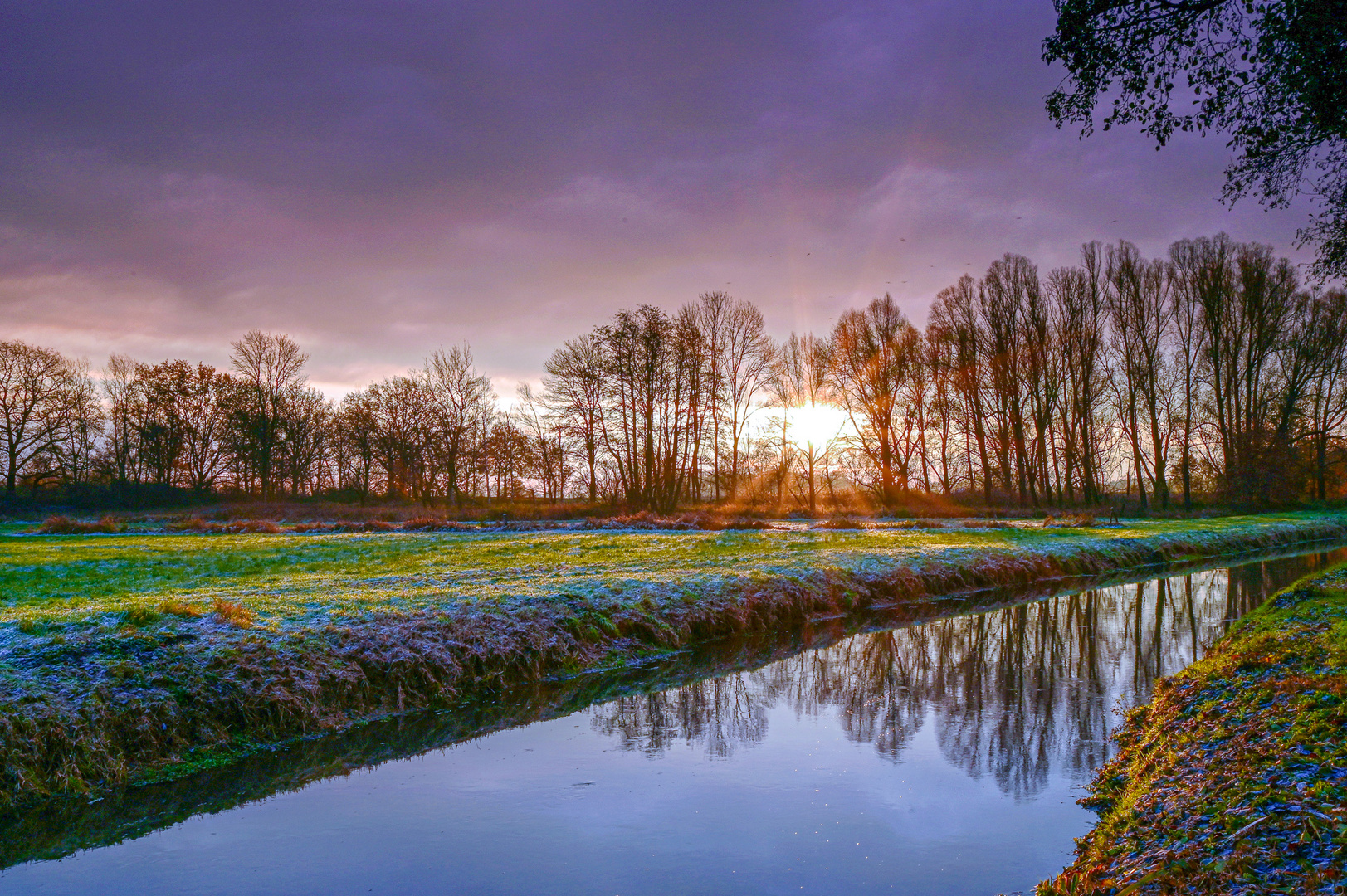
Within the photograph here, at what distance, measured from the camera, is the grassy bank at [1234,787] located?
11.1 ft

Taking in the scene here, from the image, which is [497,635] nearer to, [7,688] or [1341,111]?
[7,688]

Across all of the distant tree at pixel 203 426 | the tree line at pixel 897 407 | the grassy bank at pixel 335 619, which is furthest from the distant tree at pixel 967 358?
the distant tree at pixel 203 426

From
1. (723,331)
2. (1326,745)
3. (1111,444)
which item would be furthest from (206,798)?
(1111,444)

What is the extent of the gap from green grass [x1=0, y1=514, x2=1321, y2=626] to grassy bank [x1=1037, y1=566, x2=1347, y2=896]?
8191mm

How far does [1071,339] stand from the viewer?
161 ft

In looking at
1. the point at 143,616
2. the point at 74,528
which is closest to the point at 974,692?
the point at 143,616

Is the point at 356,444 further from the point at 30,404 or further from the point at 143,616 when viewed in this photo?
the point at 143,616

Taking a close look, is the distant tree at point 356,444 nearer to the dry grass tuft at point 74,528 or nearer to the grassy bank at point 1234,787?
the dry grass tuft at point 74,528

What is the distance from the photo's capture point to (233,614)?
857 centimetres

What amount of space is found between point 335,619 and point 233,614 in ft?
3.63

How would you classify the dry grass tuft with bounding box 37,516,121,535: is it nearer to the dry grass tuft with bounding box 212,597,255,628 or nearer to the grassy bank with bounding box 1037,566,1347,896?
the dry grass tuft with bounding box 212,597,255,628

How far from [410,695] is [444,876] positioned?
4116 millimetres

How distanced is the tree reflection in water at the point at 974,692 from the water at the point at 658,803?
1.7 inches

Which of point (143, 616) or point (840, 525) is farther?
point (840, 525)
